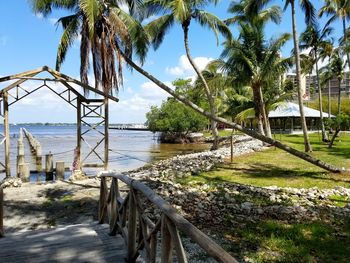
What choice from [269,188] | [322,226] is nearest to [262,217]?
[322,226]

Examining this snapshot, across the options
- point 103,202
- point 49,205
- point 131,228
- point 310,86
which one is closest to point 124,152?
point 49,205

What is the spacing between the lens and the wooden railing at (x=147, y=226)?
9.14 feet

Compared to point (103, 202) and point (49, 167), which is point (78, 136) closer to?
point (49, 167)

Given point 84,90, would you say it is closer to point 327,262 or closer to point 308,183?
point 308,183

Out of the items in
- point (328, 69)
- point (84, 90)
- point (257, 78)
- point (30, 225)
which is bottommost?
point (30, 225)

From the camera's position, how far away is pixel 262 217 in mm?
7859

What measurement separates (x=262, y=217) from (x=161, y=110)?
4146 cm

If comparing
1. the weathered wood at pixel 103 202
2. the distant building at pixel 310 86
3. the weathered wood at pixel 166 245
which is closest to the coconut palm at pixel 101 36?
the weathered wood at pixel 103 202

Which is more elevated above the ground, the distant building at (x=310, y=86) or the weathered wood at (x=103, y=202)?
the distant building at (x=310, y=86)

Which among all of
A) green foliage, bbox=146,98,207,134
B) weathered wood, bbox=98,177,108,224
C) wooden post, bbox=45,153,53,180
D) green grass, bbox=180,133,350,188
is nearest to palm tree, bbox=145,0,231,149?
green grass, bbox=180,133,350,188

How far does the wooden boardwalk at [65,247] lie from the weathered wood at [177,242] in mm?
1657

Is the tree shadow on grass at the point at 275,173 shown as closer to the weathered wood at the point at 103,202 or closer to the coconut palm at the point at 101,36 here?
the coconut palm at the point at 101,36

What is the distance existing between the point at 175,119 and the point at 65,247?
41.7m

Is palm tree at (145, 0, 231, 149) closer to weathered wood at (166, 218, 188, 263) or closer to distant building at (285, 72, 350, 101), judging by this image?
weathered wood at (166, 218, 188, 263)
